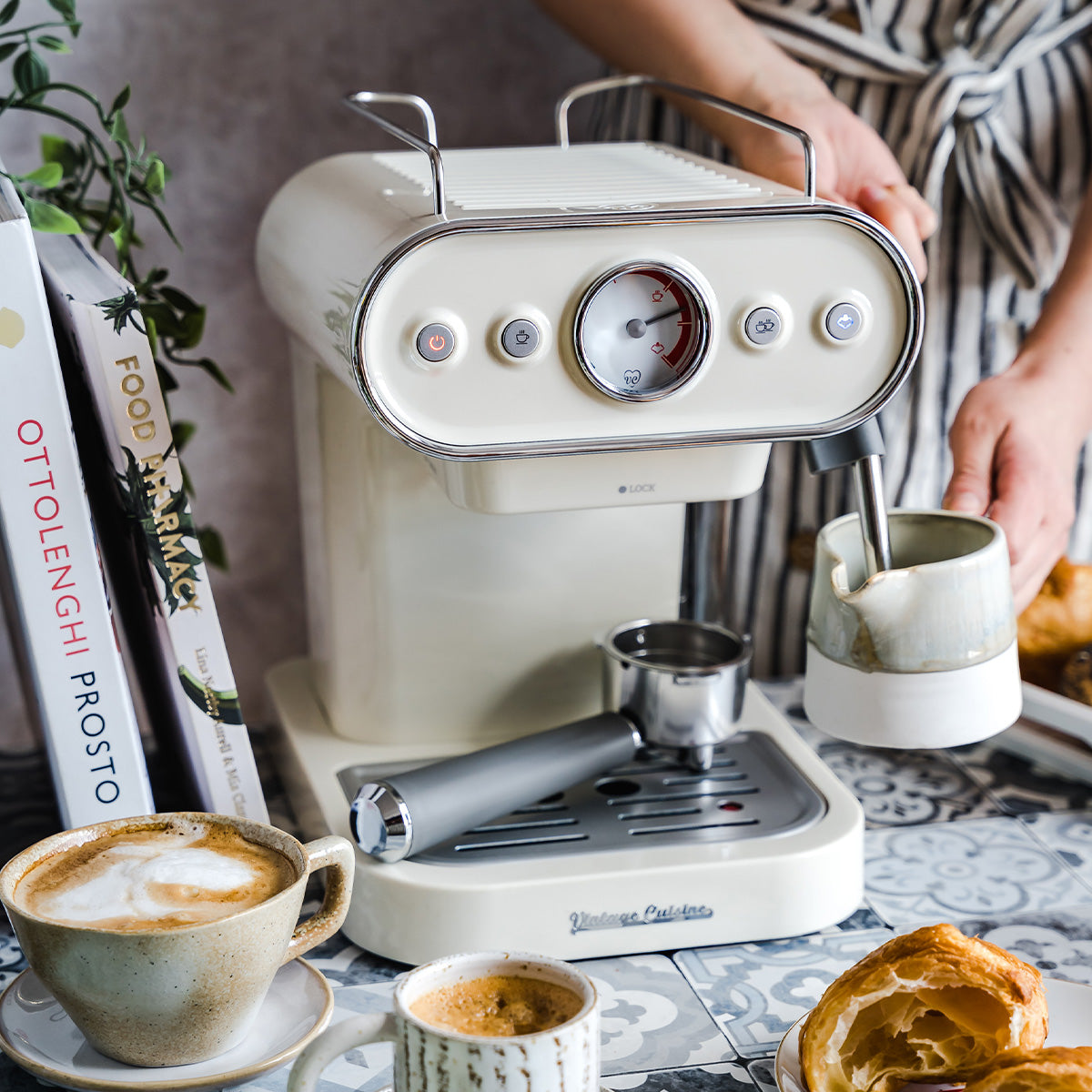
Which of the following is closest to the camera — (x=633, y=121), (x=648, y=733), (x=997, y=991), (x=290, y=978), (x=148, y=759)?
(x=997, y=991)

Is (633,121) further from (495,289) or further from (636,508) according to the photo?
(495,289)

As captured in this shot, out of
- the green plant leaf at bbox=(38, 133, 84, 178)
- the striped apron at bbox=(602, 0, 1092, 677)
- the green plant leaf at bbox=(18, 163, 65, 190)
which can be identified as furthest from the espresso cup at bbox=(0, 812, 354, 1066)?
the striped apron at bbox=(602, 0, 1092, 677)

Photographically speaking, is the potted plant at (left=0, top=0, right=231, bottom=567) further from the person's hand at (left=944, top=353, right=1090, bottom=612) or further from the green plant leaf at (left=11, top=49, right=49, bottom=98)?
the person's hand at (left=944, top=353, right=1090, bottom=612)

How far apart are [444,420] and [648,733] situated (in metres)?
0.24

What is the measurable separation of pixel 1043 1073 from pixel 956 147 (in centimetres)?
64

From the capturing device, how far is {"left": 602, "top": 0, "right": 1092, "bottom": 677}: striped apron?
2.84 feet

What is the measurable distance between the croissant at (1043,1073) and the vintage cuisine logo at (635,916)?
19 centimetres

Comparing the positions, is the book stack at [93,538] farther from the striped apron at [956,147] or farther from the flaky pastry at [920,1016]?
the striped apron at [956,147]

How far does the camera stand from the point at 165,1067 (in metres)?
0.52

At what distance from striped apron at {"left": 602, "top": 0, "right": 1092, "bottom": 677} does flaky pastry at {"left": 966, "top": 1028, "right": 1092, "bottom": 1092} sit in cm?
57

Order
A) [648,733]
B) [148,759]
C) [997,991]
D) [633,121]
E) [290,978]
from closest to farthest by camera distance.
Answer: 1. [997,991]
2. [290,978]
3. [648,733]
4. [148,759]
5. [633,121]

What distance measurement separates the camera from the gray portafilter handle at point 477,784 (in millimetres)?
612

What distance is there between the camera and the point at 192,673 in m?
0.65

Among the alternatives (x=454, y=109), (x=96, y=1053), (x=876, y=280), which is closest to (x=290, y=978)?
(x=96, y=1053)
